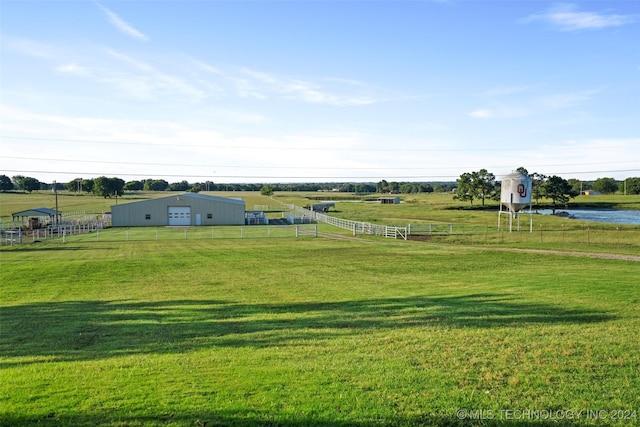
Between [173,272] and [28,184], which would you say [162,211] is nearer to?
[173,272]

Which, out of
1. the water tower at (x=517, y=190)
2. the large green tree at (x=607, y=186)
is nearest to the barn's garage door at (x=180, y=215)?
the water tower at (x=517, y=190)

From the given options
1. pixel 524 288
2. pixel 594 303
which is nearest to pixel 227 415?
pixel 594 303

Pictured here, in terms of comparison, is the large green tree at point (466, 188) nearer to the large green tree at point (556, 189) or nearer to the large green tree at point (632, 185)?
the large green tree at point (556, 189)

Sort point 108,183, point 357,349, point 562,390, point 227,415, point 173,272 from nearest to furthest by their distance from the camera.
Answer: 1. point 227,415
2. point 562,390
3. point 357,349
4. point 173,272
5. point 108,183

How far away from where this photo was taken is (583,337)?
9.74 m

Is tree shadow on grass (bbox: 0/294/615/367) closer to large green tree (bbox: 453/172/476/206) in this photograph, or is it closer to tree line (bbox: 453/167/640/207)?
tree line (bbox: 453/167/640/207)

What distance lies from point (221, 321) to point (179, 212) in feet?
181

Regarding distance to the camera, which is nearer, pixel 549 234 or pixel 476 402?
pixel 476 402

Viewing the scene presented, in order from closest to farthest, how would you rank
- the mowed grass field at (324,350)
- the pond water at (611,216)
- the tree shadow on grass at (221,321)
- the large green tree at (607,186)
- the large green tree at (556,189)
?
the mowed grass field at (324,350) → the tree shadow on grass at (221,321) → the pond water at (611,216) → the large green tree at (556,189) → the large green tree at (607,186)

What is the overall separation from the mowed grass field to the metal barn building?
44722 millimetres

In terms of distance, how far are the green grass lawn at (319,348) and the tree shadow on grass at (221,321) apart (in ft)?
0.20

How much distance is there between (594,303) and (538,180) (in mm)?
107267

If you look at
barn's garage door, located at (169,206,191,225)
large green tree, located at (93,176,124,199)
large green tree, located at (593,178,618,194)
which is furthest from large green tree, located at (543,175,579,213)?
large green tree, located at (93,176,124,199)

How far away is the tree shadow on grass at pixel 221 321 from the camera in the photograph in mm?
10109
